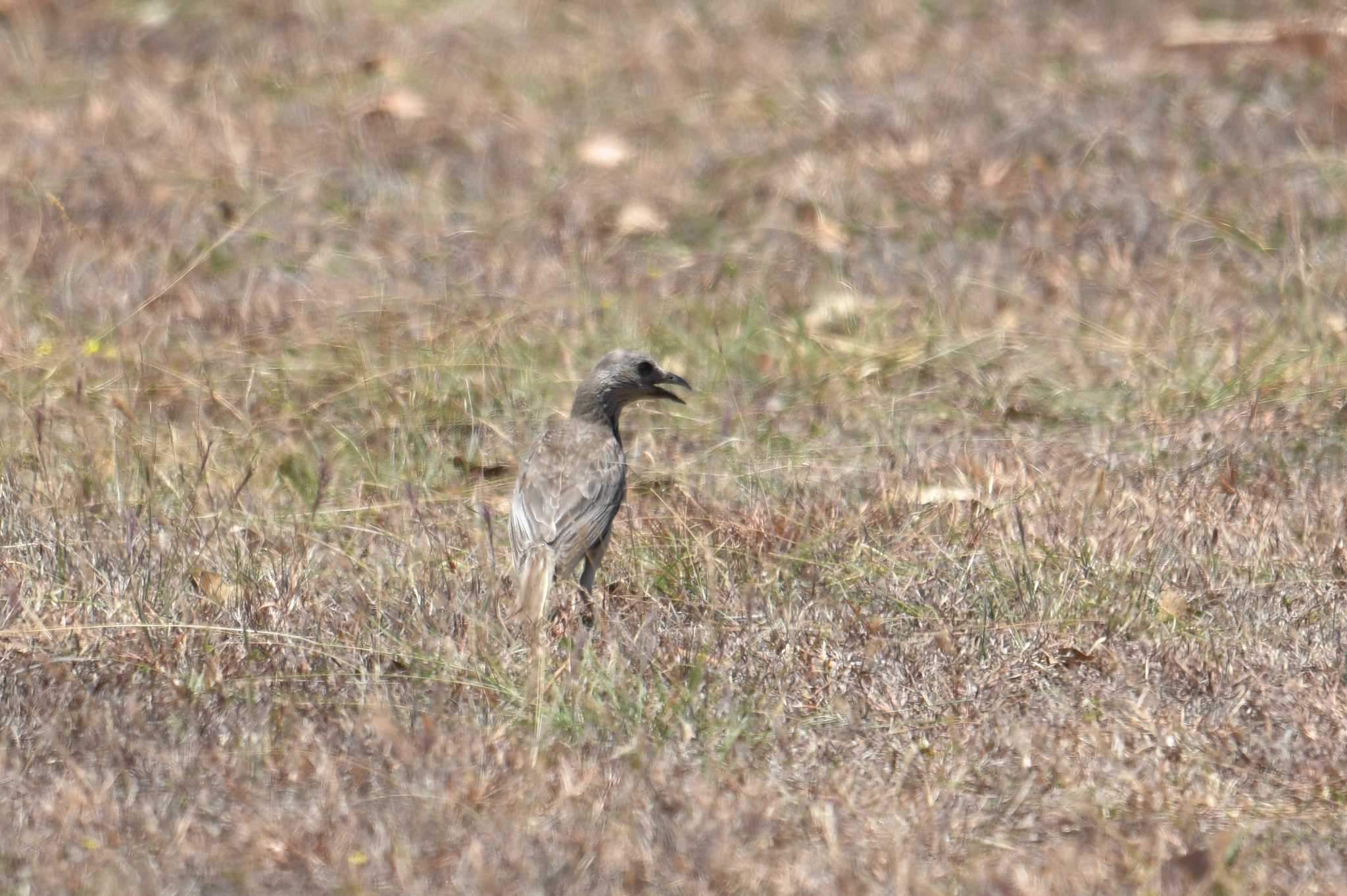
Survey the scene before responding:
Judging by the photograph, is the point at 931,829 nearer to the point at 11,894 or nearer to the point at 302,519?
the point at 11,894

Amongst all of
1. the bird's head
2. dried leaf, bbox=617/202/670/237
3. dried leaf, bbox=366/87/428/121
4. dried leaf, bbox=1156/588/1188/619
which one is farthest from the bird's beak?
dried leaf, bbox=366/87/428/121

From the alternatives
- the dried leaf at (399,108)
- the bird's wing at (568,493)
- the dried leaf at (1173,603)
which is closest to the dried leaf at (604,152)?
the dried leaf at (399,108)

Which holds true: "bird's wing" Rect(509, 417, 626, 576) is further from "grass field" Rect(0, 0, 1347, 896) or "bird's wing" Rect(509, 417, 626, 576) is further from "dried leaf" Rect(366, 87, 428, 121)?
"dried leaf" Rect(366, 87, 428, 121)

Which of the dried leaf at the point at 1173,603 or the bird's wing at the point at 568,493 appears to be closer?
the dried leaf at the point at 1173,603

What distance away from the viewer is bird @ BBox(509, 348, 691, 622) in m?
4.96

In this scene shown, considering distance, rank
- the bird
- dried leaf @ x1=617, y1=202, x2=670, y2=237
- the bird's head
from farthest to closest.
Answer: dried leaf @ x1=617, y1=202, x2=670, y2=237 → the bird's head → the bird

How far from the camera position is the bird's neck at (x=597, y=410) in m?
5.70

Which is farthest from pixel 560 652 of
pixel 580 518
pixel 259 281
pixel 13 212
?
pixel 13 212

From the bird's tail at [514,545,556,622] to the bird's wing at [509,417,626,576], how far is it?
4cm

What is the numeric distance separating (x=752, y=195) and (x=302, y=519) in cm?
334

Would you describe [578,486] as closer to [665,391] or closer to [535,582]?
[535,582]

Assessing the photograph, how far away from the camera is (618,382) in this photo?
5699mm

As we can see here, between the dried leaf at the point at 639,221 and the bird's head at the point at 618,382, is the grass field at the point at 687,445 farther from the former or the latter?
the bird's head at the point at 618,382

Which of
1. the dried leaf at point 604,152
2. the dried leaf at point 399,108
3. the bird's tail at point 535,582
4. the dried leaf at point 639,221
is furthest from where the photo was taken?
the dried leaf at point 399,108
